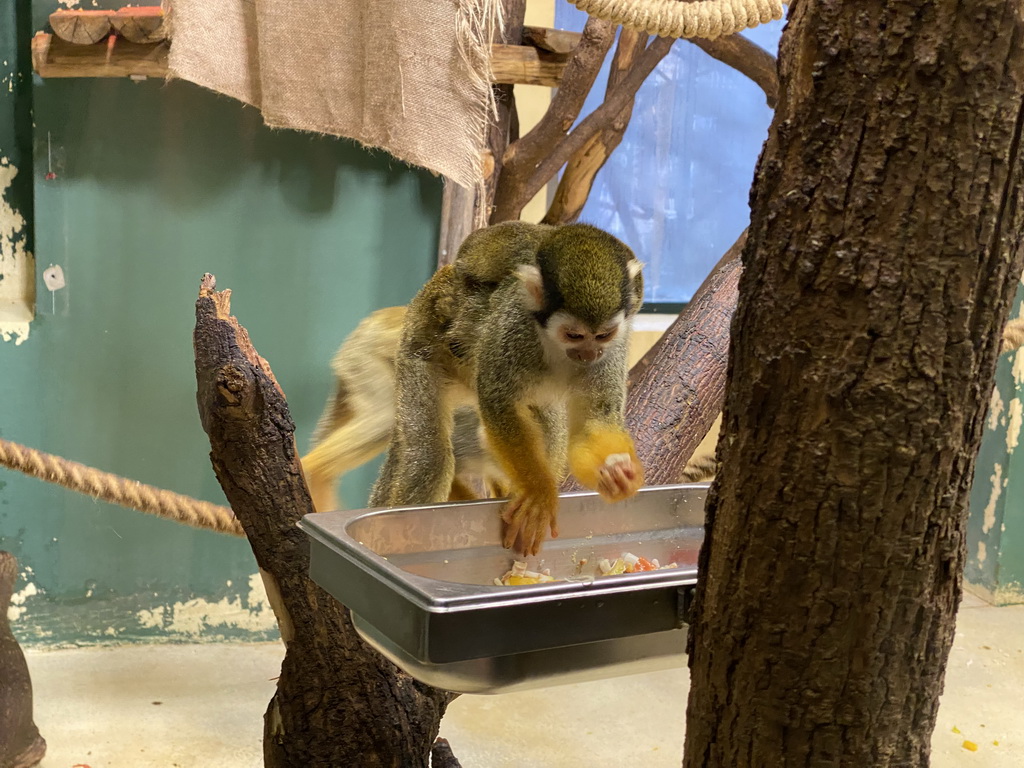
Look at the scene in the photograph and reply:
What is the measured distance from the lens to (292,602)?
169 centimetres

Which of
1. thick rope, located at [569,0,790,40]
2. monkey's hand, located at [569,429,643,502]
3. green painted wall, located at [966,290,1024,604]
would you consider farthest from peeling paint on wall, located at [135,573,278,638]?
green painted wall, located at [966,290,1024,604]

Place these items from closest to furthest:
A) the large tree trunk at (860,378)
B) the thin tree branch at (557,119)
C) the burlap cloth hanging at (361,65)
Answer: the large tree trunk at (860,378)
the burlap cloth hanging at (361,65)
the thin tree branch at (557,119)

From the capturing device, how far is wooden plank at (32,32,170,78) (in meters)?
2.71

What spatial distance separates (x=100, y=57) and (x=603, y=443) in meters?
1.98

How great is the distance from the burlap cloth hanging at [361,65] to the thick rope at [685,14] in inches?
20.4

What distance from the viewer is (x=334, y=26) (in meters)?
2.64

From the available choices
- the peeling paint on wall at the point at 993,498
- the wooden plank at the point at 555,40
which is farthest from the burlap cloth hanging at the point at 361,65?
the peeling paint on wall at the point at 993,498

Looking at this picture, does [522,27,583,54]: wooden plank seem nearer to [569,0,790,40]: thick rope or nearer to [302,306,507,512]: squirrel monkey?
[569,0,790,40]: thick rope

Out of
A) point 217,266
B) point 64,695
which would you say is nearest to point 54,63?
point 217,266

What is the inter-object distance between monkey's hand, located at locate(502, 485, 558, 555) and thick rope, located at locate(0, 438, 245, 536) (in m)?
0.99

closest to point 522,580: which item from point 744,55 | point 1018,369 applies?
point 744,55

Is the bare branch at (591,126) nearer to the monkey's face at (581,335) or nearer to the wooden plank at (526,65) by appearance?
the wooden plank at (526,65)

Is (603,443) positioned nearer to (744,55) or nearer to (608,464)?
(608,464)

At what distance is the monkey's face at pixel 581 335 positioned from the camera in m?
1.59
